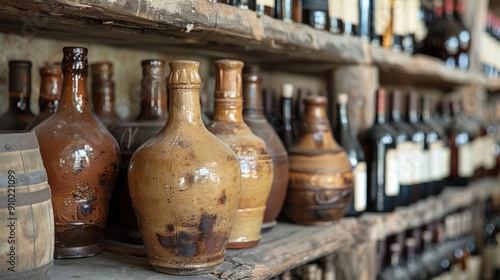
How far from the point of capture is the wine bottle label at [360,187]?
157 centimetres

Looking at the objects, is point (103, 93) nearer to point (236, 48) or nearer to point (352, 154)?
point (236, 48)

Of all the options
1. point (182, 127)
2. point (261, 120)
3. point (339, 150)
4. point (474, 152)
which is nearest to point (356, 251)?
point (339, 150)

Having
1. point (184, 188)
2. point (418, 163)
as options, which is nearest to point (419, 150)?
point (418, 163)

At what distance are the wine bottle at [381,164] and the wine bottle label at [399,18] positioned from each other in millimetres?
336

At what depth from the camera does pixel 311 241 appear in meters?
1.27

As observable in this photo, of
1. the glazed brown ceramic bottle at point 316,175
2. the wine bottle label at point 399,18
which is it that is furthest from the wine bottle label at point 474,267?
the glazed brown ceramic bottle at point 316,175

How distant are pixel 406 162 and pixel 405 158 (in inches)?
0.6

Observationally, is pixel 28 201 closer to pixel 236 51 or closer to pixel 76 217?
pixel 76 217

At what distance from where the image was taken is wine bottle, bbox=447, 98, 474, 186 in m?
2.37

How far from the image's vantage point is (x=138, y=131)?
1.11m

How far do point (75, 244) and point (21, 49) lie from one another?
19.6 inches

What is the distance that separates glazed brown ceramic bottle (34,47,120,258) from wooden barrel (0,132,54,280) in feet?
0.52

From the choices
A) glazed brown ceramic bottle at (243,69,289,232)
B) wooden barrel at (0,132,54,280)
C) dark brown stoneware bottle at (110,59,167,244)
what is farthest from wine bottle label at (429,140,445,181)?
wooden barrel at (0,132,54,280)

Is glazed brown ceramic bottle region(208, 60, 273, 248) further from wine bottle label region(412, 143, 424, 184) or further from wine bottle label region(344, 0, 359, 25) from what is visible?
wine bottle label region(412, 143, 424, 184)
